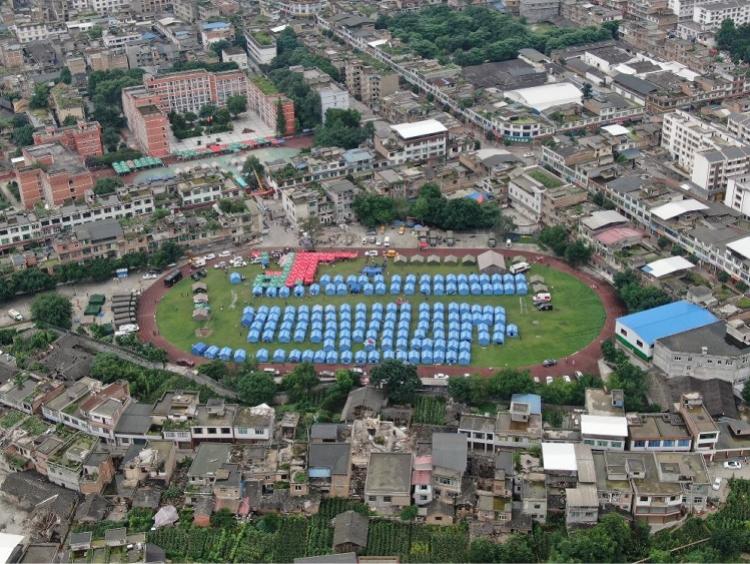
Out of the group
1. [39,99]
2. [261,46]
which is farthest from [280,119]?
[39,99]

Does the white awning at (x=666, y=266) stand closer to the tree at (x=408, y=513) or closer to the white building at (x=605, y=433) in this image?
the white building at (x=605, y=433)

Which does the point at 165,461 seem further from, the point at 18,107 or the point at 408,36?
the point at 408,36

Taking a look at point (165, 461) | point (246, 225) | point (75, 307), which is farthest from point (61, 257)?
point (165, 461)

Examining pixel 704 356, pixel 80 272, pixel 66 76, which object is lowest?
pixel 80 272

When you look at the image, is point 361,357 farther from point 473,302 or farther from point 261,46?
point 261,46

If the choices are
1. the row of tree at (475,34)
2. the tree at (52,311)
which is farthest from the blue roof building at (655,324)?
the row of tree at (475,34)
